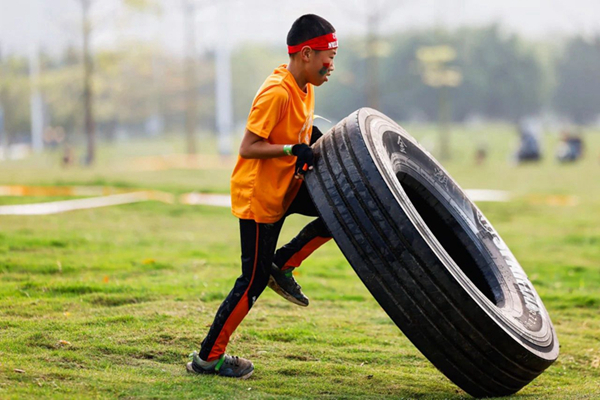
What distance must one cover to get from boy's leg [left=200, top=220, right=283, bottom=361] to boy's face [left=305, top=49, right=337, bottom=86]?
846 mm

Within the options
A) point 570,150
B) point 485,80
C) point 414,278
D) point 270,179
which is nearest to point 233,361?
point 270,179

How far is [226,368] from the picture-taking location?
434 cm

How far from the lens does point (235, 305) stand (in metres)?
4.31

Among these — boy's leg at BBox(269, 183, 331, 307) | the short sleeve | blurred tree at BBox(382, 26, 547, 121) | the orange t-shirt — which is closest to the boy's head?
the orange t-shirt

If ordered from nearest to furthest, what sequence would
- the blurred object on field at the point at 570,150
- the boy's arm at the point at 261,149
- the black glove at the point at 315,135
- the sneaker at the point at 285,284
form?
A: 1. the boy's arm at the point at 261,149
2. the sneaker at the point at 285,284
3. the black glove at the point at 315,135
4. the blurred object on field at the point at 570,150

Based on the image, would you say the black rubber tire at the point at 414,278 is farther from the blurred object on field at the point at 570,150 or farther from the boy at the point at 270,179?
the blurred object on field at the point at 570,150

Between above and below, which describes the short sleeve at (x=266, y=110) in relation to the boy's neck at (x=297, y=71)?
below

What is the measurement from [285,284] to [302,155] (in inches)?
35.0

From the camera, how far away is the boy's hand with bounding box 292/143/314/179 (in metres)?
4.20

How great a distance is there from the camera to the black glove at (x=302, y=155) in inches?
165

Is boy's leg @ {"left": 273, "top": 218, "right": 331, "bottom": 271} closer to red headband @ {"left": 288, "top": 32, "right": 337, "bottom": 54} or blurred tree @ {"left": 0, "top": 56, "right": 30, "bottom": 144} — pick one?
red headband @ {"left": 288, "top": 32, "right": 337, "bottom": 54}

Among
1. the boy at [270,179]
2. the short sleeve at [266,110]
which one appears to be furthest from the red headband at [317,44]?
the short sleeve at [266,110]

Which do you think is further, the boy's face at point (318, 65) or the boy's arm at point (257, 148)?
the boy's face at point (318, 65)

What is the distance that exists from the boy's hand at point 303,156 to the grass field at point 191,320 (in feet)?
3.96
